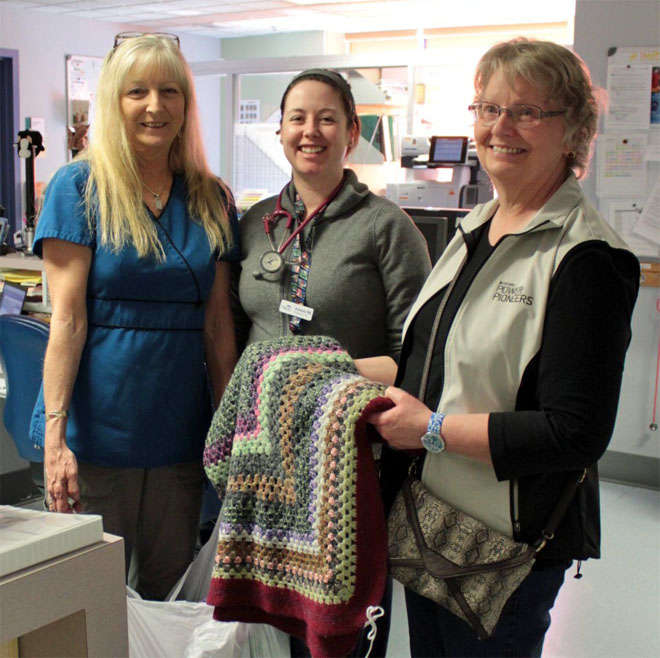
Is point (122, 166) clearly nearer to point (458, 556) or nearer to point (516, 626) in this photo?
point (458, 556)

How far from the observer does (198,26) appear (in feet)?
33.5

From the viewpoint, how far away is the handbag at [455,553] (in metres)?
1.13

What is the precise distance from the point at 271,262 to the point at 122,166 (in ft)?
1.20

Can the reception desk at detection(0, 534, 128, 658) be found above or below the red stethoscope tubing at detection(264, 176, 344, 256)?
below

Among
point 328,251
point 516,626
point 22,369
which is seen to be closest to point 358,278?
point 328,251

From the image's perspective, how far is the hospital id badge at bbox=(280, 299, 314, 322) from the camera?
157cm

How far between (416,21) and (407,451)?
921 cm

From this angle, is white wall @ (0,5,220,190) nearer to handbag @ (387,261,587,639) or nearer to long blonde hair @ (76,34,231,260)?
long blonde hair @ (76,34,231,260)

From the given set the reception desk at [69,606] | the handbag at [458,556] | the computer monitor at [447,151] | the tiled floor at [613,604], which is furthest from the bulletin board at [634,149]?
the reception desk at [69,606]

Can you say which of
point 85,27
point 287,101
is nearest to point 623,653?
point 287,101

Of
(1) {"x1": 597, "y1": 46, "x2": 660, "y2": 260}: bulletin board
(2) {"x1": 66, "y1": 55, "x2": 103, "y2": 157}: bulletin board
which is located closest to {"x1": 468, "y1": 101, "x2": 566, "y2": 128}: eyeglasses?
(1) {"x1": 597, "y1": 46, "x2": 660, "y2": 260}: bulletin board

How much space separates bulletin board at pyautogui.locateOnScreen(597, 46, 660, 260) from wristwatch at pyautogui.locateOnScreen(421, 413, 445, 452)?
2847mm

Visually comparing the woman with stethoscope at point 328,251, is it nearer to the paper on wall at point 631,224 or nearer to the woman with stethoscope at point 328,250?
the woman with stethoscope at point 328,250

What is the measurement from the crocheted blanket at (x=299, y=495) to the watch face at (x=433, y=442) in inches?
3.0
